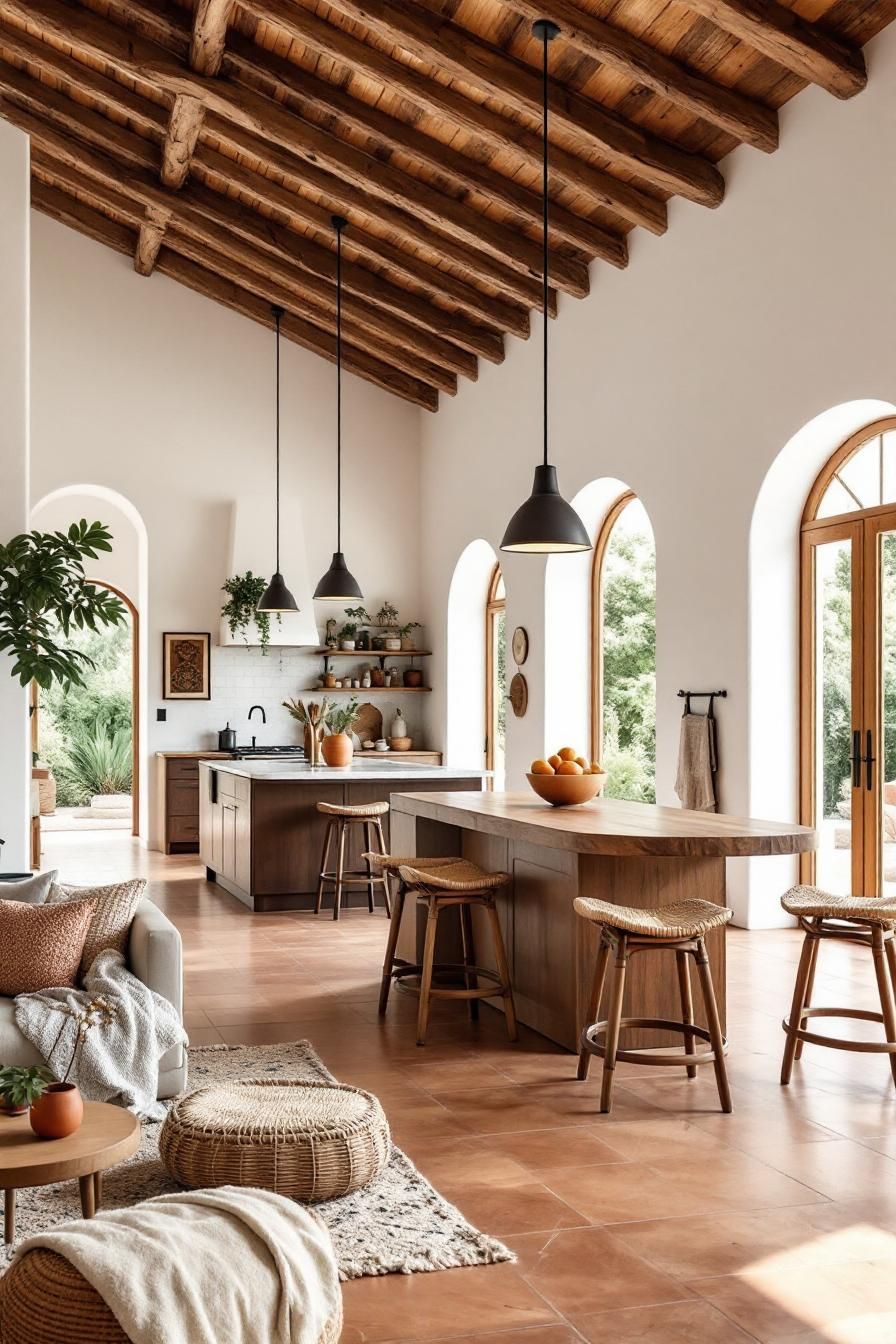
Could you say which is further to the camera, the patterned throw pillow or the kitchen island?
the kitchen island

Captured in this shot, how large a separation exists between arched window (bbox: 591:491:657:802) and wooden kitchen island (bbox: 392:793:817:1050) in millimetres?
3278

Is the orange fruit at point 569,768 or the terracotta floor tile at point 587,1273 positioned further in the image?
the orange fruit at point 569,768

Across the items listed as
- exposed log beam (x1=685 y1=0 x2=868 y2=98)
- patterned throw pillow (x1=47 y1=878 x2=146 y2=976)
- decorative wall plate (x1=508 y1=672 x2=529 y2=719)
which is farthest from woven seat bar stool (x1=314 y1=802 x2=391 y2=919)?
exposed log beam (x1=685 y1=0 x2=868 y2=98)

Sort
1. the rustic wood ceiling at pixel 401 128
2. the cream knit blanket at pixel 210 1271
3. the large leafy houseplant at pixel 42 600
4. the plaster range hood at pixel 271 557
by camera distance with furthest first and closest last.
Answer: the plaster range hood at pixel 271 557
the large leafy houseplant at pixel 42 600
the rustic wood ceiling at pixel 401 128
the cream knit blanket at pixel 210 1271

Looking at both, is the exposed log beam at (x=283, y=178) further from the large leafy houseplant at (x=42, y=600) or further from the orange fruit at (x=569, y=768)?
the orange fruit at (x=569, y=768)

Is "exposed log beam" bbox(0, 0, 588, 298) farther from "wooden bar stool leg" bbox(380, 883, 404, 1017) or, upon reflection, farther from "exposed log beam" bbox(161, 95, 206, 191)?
"wooden bar stool leg" bbox(380, 883, 404, 1017)

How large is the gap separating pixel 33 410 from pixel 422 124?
Answer: 4.72m

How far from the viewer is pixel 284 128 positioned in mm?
7676

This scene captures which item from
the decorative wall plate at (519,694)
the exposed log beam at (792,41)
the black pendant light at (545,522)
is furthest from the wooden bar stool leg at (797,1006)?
the decorative wall plate at (519,694)

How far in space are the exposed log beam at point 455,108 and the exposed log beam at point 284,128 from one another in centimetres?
22

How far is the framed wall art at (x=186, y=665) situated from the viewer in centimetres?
1105

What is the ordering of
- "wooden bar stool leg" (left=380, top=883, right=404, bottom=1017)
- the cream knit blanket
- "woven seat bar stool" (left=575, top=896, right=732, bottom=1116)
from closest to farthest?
the cream knit blanket → "woven seat bar stool" (left=575, top=896, right=732, bottom=1116) → "wooden bar stool leg" (left=380, top=883, right=404, bottom=1017)

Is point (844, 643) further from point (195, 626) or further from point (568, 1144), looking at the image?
point (195, 626)

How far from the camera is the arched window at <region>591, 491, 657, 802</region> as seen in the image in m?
8.46
